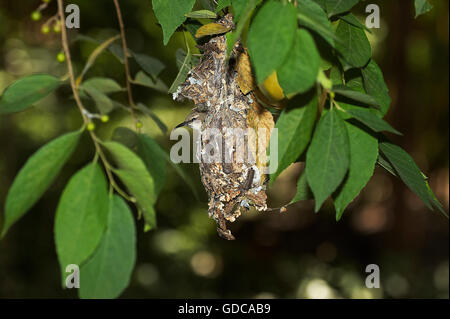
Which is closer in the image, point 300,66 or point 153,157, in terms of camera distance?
point 300,66

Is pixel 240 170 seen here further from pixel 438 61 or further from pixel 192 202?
pixel 438 61

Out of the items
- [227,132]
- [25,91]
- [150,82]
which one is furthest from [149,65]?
[25,91]

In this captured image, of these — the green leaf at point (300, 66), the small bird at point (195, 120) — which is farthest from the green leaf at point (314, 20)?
the small bird at point (195, 120)

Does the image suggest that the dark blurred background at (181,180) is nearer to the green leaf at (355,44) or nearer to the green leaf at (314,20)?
the green leaf at (355,44)

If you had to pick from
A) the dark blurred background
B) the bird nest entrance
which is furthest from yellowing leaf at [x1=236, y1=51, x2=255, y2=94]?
the dark blurred background

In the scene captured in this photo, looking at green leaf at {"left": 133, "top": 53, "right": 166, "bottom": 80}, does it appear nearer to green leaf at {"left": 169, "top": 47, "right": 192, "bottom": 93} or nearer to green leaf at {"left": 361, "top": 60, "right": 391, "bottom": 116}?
green leaf at {"left": 169, "top": 47, "right": 192, "bottom": 93}

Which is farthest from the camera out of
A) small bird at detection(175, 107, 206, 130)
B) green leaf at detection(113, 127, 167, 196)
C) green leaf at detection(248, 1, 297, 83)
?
small bird at detection(175, 107, 206, 130)

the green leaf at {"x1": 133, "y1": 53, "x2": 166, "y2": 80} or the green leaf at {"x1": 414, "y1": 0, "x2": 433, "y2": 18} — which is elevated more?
the green leaf at {"x1": 414, "y1": 0, "x2": 433, "y2": 18}

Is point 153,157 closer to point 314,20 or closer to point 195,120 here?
point 195,120
